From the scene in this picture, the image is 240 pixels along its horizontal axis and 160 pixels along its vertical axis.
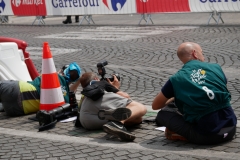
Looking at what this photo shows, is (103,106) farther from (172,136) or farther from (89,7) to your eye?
(89,7)

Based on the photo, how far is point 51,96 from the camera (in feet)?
23.8

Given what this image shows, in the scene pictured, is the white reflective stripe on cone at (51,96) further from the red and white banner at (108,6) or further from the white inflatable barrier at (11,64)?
the red and white banner at (108,6)

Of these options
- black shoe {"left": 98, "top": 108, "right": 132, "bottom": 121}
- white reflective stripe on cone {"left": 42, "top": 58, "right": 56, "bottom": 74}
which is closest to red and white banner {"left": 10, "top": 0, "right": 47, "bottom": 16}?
white reflective stripe on cone {"left": 42, "top": 58, "right": 56, "bottom": 74}

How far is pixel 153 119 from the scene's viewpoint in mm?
6934

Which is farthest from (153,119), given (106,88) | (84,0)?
(84,0)

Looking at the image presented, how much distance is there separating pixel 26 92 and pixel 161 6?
11.1 metres

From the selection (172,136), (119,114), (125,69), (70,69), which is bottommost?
(172,136)

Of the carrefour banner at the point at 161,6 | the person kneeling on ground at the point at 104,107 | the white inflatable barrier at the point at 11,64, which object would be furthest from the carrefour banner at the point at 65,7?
the person kneeling on ground at the point at 104,107

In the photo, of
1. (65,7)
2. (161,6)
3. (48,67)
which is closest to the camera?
(48,67)

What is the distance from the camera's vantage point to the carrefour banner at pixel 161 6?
17578mm

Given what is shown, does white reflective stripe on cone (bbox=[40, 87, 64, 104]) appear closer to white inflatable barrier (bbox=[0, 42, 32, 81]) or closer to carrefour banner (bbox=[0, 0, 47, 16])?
white inflatable barrier (bbox=[0, 42, 32, 81])

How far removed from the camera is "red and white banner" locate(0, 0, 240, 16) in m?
17.2

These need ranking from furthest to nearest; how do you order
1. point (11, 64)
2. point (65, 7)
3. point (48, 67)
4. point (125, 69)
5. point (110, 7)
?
1. point (65, 7)
2. point (110, 7)
3. point (125, 69)
4. point (11, 64)
5. point (48, 67)

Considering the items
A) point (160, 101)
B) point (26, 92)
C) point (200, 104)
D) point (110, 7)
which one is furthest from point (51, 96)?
point (110, 7)
